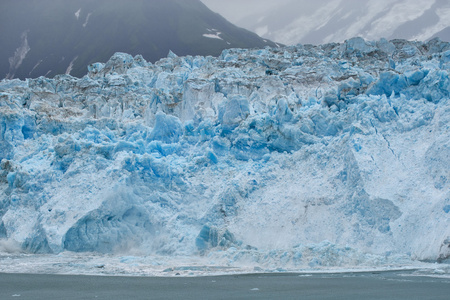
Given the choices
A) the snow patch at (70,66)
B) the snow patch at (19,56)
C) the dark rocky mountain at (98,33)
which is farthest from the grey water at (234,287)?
the snow patch at (19,56)

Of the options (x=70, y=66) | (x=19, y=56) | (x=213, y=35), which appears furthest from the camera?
(x=19, y=56)

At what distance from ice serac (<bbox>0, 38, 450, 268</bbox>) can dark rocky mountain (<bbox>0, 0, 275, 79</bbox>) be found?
124 feet

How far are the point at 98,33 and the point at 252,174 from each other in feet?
196

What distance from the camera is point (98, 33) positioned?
239 feet

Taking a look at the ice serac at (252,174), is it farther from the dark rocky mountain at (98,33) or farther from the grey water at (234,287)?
the dark rocky mountain at (98,33)

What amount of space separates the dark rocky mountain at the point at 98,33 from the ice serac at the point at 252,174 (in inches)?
1492

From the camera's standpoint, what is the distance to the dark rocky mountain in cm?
6506

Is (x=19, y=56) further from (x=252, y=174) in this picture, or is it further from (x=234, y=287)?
(x=234, y=287)

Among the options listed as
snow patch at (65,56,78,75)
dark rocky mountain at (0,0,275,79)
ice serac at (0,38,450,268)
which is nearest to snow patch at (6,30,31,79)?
dark rocky mountain at (0,0,275,79)

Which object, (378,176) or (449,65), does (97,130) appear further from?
(449,65)

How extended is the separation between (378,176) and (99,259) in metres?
9.44

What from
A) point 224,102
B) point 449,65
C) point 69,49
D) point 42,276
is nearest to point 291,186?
point 224,102

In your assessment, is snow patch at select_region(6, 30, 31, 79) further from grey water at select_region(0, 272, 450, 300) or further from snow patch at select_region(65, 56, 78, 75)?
grey water at select_region(0, 272, 450, 300)

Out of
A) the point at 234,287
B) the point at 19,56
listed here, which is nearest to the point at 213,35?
the point at 19,56
